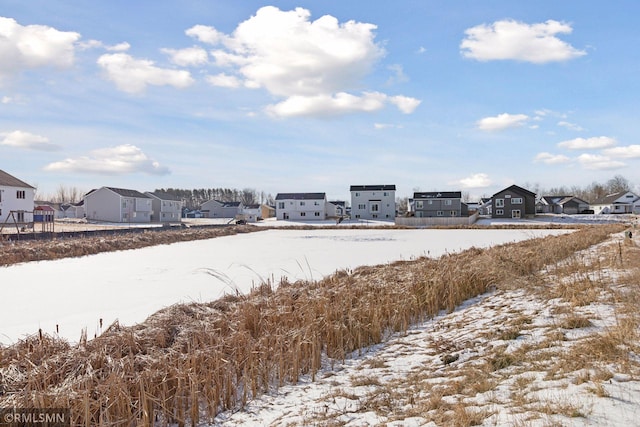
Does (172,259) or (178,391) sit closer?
(178,391)

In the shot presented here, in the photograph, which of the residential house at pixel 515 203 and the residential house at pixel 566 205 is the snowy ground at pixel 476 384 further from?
the residential house at pixel 566 205

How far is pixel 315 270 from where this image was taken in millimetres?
14500

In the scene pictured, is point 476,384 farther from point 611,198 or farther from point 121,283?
point 611,198

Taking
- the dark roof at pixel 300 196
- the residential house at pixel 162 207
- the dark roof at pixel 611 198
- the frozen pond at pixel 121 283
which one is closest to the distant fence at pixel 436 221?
the dark roof at pixel 300 196

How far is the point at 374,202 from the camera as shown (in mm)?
76188

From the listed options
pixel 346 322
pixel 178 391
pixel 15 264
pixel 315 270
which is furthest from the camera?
pixel 15 264

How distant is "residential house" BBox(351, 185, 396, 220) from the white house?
164ft

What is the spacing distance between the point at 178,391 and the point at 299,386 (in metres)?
1.48

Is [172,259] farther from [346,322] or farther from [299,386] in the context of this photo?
[299,386]

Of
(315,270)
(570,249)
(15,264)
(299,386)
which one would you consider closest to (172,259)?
(15,264)

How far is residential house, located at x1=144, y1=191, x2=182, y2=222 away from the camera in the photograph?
77750mm

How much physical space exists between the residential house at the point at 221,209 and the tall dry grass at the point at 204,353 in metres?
90.0

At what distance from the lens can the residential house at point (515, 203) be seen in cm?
6769

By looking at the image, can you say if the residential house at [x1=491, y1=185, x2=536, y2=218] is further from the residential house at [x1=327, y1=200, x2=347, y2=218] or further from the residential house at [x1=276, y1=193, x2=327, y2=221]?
the residential house at [x1=327, y1=200, x2=347, y2=218]
